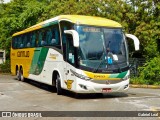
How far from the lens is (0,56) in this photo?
5175 centimetres

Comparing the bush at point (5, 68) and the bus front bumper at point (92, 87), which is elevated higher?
the bus front bumper at point (92, 87)

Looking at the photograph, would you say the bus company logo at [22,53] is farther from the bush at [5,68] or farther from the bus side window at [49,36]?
the bush at [5,68]

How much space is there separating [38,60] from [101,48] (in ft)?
19.6

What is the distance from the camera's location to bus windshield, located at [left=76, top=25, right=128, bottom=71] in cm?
Answer: 1383

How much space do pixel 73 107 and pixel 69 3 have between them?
17.7m

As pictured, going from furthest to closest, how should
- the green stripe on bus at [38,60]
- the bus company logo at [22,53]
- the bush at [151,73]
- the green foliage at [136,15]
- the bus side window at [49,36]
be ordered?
the green foliage at [136,15]
the bus company logo at [22,53]
the bush at [151,73]
the green stripe on bus at [38,60]
the bus side window at [49,36]

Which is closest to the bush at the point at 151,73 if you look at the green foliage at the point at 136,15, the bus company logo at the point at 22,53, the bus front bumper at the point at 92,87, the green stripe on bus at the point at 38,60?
the green foliage at the point at 136,15

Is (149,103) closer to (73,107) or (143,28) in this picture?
(73,107)

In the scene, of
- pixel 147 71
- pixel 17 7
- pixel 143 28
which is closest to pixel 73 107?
pixel 147 71

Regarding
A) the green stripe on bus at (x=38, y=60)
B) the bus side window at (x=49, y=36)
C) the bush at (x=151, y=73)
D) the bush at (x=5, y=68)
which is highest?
the bus side window at (x=49, y=36)

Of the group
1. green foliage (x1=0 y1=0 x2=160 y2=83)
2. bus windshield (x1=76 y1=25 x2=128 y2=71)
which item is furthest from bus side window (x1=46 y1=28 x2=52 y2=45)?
green foliage (x1=0 y1=0 x2=160 y2=83)

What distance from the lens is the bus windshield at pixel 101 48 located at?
544 inches

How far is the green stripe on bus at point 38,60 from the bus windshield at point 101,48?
4.06m

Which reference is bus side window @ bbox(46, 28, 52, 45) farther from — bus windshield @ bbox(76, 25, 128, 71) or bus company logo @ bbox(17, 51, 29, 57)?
bus company logo @ bbox(17, 51, 29, 57)
